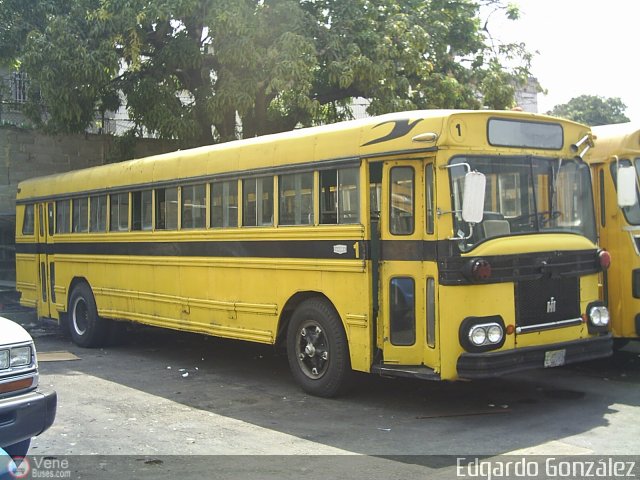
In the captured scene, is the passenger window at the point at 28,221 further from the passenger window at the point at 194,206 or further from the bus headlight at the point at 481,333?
the bus headlight at the point at 481,333

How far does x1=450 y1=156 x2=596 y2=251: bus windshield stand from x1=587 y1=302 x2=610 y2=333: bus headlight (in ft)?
2.42

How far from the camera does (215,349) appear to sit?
12047 mm

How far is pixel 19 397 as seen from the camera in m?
5.25

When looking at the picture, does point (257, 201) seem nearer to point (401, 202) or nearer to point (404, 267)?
point (401, 202)

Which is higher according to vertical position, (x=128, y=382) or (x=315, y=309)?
(x=315, y=309)

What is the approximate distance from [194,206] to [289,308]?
234cm

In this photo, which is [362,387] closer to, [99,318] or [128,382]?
[128,382]

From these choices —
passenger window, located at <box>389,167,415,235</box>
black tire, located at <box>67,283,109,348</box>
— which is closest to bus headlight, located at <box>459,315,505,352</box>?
passenger window, located at <box>389,167,415,235</box>

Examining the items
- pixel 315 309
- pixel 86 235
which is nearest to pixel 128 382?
pixel 315 309

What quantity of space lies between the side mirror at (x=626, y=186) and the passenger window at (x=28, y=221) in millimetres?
10435

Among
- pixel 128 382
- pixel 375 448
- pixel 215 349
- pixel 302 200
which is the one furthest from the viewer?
pixel 215 349

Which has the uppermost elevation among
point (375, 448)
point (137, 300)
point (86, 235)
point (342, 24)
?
point (342, 24)

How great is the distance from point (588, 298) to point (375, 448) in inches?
117

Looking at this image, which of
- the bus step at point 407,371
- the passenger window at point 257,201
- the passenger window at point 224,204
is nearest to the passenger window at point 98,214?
the passenger window at point 224,204
